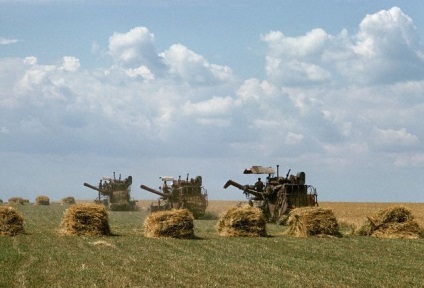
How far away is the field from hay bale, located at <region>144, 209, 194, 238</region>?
2.59 ft

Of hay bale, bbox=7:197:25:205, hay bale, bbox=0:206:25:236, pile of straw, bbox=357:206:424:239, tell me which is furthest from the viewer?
hay bale, bbox=7:197:25:205

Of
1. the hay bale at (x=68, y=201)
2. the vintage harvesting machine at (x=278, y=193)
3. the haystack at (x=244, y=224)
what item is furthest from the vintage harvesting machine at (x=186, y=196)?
the hay bale at (x=68, y=201)

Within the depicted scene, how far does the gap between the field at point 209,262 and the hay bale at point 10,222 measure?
632 millimetres

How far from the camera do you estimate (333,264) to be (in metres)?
20.4

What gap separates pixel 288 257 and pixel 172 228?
9006 mm

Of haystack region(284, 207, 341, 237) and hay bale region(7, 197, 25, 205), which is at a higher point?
hay bale region(7, 197, 25, 205)

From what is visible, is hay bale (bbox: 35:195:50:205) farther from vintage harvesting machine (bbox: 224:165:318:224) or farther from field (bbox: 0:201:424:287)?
field (bbox: 0:201:424:287)

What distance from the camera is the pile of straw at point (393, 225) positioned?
31484mm

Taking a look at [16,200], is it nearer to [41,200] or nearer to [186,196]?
[41,200]

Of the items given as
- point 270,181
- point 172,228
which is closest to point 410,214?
point 172,228

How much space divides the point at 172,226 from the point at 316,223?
6616 millimetres

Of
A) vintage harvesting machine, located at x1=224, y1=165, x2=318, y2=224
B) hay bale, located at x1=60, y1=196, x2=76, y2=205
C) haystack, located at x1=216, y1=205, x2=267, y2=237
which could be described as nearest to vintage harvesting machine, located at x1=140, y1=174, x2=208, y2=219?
vintage harvesting machine, located at x1=224, y1=165, x2=318, y2=224

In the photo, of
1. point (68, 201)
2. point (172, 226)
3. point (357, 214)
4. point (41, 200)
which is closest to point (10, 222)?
point (172, 226)

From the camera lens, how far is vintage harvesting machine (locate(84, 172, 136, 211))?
71250 millimetres
